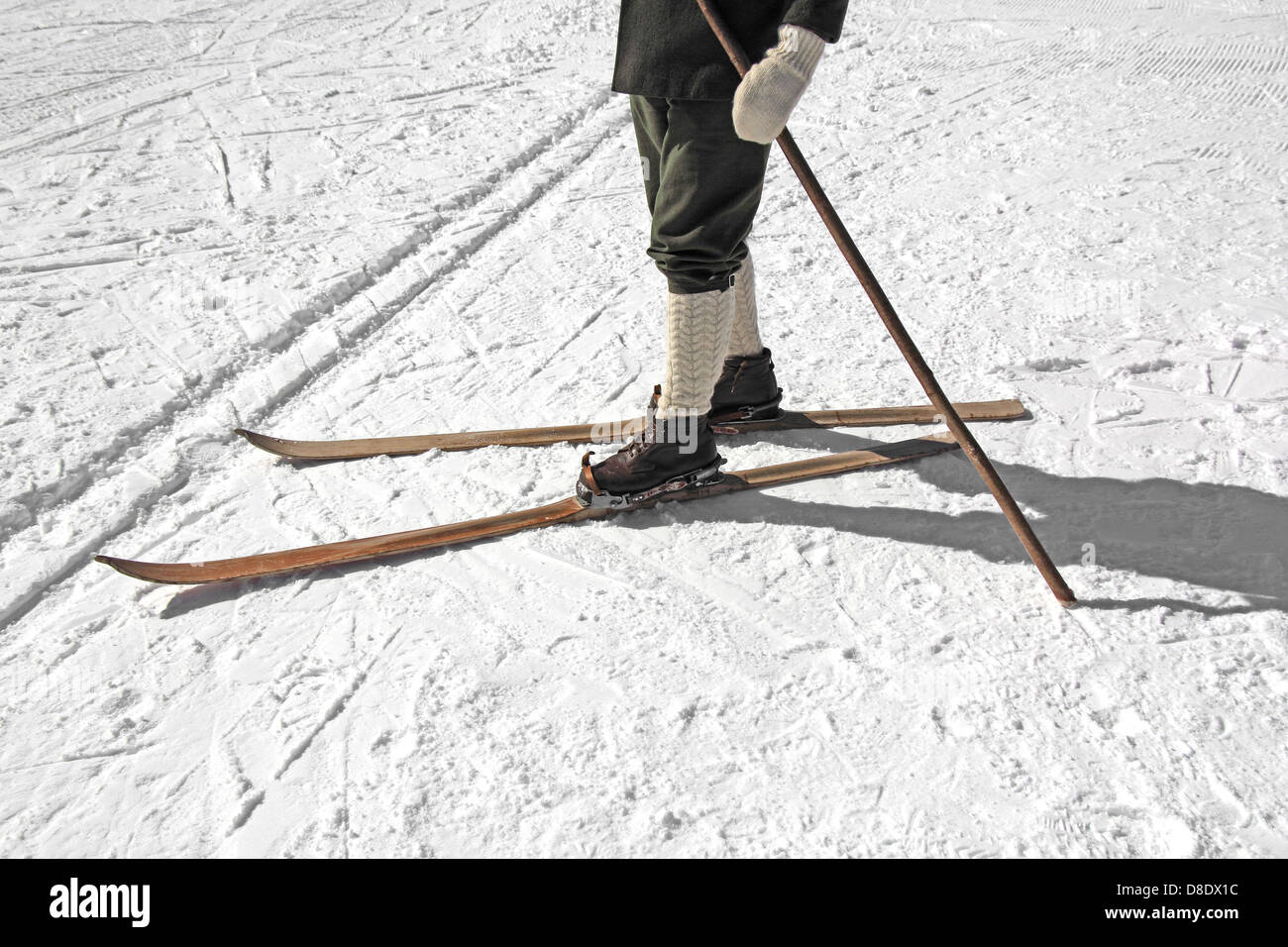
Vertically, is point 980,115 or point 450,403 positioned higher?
point 980,115

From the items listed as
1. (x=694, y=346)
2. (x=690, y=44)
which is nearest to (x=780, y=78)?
(x=690, y=44)

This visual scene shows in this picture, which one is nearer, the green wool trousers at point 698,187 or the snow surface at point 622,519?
the snow surface at point 622,519

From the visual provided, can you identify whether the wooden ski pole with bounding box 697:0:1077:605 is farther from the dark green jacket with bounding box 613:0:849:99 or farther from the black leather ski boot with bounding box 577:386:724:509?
the black leather ski boot with bounding box 577:386:724:509

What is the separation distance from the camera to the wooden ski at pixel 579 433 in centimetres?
268

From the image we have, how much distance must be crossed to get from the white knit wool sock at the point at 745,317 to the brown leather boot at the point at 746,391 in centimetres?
2

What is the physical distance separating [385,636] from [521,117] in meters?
3.88

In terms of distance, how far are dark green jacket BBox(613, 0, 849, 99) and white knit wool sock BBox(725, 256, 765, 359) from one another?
22.2 inches

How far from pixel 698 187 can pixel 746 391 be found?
0.78 m

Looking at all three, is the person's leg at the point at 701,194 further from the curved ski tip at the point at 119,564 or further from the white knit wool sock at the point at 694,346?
the curved ski tip at the point at 119,564

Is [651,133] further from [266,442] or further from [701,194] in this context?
[266,442]

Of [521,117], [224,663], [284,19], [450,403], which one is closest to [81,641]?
[224,663]

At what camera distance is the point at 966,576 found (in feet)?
7.21

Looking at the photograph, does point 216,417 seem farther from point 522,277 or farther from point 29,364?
point 522,277

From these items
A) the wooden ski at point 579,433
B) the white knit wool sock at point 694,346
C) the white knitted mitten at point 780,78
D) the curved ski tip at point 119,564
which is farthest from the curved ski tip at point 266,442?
the white knitted mitten at point 780,78
